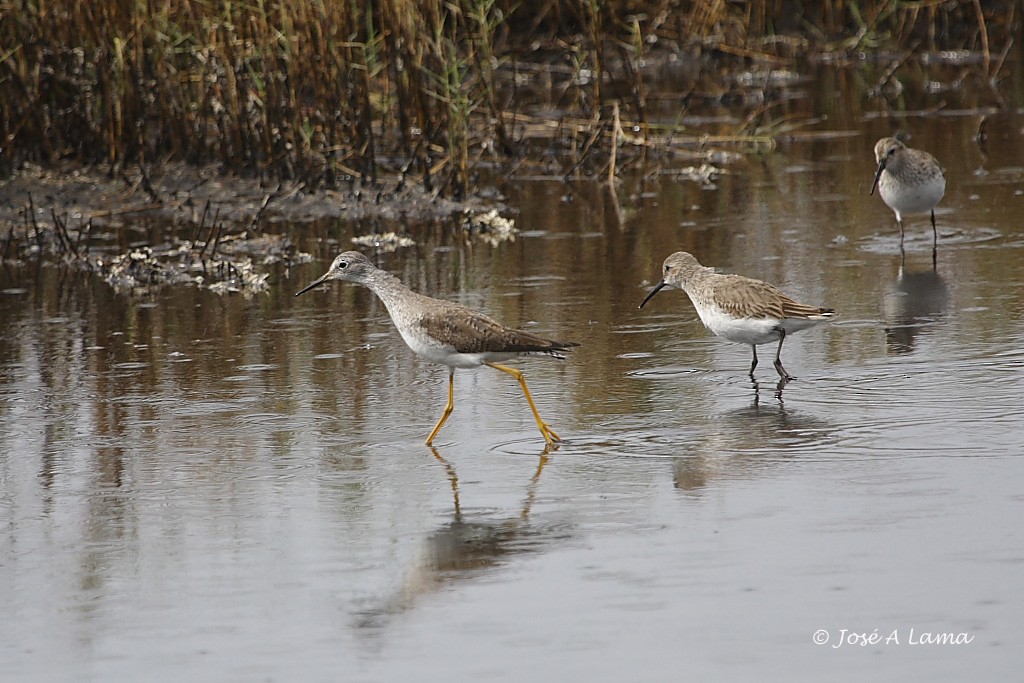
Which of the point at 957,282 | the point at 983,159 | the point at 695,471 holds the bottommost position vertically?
the point at 695,471

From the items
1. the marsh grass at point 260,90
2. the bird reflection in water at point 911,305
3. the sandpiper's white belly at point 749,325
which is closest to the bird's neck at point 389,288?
the sandpiper's white belly at point 749,325

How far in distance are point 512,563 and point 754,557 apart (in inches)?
37.0

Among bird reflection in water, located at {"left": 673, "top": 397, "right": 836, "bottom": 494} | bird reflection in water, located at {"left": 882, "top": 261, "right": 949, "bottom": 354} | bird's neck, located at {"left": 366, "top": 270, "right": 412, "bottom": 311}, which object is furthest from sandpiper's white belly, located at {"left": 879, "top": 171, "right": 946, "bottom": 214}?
bird's neck, located at {"left": 366, "top": 270, "right": 412, "bottom": 311}

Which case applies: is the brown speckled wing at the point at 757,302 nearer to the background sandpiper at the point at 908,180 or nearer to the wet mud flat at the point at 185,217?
the background sandpiper at the point at 908,180

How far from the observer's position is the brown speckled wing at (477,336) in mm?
7855

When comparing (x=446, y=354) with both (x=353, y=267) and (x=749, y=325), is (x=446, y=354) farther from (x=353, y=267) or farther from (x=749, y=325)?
(x=749, y=325)

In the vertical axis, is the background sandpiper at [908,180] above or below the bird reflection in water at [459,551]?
above

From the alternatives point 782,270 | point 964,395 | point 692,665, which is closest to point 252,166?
point 782,270

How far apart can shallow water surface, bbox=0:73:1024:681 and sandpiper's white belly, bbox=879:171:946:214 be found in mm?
335

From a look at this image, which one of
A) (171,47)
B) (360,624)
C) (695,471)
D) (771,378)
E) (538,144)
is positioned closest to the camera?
(360,624)

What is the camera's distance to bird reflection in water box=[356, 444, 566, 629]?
5.70 m

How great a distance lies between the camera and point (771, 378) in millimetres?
8703

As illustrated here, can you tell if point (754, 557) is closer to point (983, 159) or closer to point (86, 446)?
point (86, 446)

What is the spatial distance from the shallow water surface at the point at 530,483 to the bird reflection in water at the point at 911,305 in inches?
1.5
